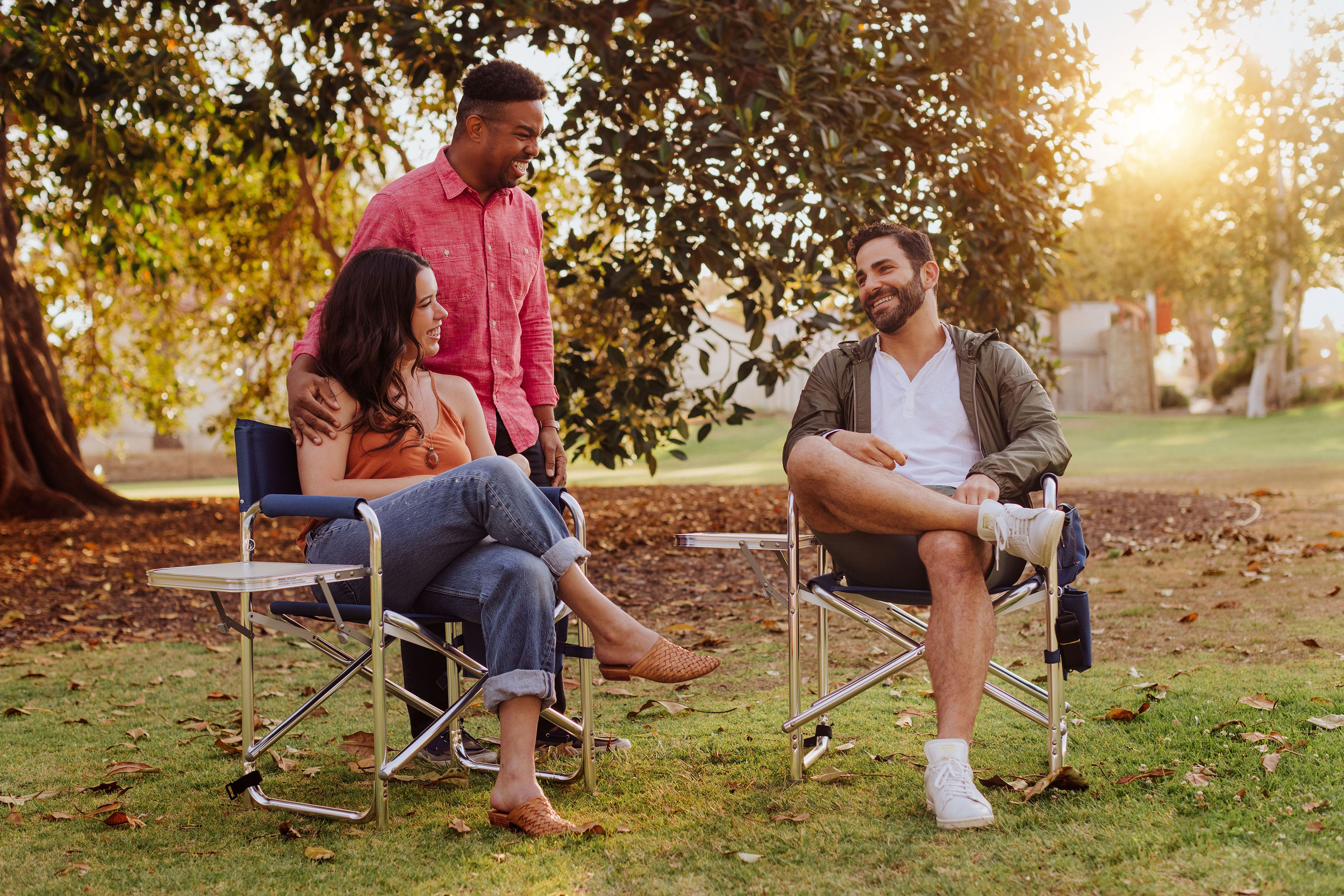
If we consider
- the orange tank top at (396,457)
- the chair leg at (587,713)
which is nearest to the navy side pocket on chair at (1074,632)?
the chair leg at (587,713)

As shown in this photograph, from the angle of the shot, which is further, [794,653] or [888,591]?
[794,653]

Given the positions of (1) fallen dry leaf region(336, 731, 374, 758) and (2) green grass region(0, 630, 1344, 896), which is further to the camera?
(1) fallen dry leaf region(336, 731, 374, 758)

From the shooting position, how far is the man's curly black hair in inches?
123

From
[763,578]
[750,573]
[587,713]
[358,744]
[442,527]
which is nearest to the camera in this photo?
[442,527]

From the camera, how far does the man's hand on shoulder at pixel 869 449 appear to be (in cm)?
295

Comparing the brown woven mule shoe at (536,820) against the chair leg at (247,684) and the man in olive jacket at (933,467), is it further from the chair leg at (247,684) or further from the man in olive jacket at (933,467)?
the man in olive jacket at (933,467)

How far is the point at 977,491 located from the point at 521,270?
4.87 feet

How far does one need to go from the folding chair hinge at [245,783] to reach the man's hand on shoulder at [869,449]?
5.57 ft

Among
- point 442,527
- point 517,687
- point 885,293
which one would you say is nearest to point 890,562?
point 885,293

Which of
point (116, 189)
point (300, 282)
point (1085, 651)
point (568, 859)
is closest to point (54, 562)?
point (116, 189)

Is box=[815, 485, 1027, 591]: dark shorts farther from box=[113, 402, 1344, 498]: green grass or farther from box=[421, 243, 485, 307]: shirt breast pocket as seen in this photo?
box=[113, 402, 1344, 498]: green grass

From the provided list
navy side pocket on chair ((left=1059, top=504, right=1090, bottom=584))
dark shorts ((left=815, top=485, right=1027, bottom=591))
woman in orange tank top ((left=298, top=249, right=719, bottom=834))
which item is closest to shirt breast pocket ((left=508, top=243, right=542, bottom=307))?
woman in orange tank top ((left=298, top=249, right=719, bottom=834))

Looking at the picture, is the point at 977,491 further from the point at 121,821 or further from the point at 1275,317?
the point at 1275,317

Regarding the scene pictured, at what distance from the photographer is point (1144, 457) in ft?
55.7
